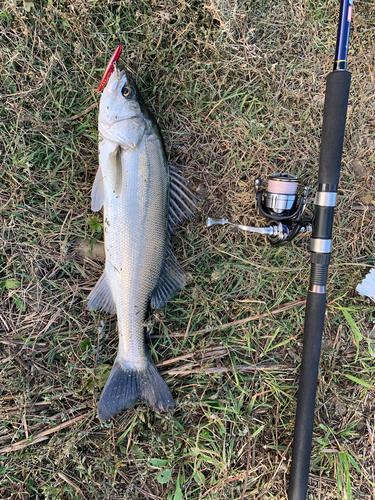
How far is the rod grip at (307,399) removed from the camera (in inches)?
83.4

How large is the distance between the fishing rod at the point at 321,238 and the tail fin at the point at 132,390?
→ 36.2 inches

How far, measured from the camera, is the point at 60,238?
2.31m

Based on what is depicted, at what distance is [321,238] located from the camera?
2.02 m


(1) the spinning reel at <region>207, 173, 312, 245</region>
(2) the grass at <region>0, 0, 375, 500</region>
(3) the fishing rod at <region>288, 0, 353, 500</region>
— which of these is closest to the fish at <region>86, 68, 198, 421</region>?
(2) the grass at <region>0, 0, 375, 500</region>

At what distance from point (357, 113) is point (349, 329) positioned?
175 centimetres

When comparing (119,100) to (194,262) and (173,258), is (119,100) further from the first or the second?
(194,262)

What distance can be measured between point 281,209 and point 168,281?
94cm

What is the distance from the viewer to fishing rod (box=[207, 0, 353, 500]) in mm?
1983

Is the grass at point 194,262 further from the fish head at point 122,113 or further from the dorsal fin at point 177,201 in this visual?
the fish head at point 122,113

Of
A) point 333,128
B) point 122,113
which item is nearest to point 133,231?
point 122,113

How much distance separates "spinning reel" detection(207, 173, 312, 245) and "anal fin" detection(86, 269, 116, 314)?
33.0 inches

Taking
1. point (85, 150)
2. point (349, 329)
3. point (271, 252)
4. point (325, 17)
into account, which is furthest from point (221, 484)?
point (325, 17)

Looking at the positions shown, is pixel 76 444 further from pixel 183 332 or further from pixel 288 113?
pixel 288 113

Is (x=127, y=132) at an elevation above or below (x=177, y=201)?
above
